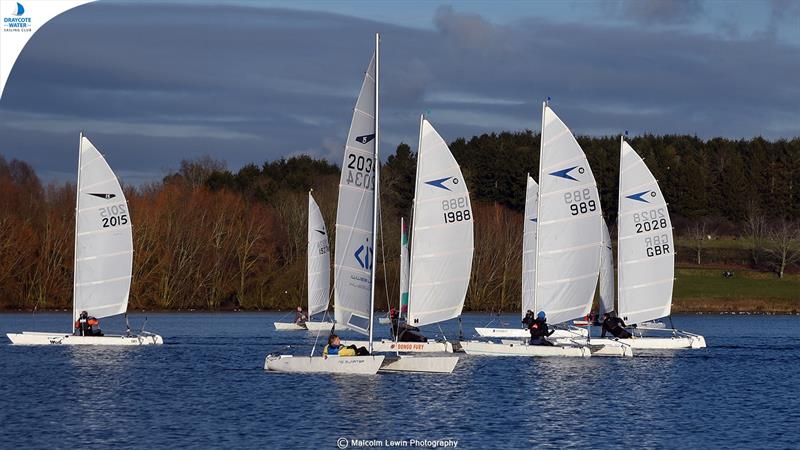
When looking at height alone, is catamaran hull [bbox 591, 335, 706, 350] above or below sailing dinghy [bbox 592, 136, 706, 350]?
below

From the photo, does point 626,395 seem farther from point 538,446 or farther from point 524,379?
point 538,446

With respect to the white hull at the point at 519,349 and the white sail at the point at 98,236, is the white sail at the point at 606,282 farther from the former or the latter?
the white sail at the point at 98,236

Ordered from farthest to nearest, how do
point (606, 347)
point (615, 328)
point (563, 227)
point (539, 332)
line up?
1. point (615, 328)
2. point (563, 227)
3. point (606, 347)
4. point (539, 332)

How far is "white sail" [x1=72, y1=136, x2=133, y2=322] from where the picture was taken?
5412 centimetres

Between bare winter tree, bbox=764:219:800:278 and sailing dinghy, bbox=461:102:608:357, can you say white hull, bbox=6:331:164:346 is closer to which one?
sailing dinghy, bbox=461:102:608:357

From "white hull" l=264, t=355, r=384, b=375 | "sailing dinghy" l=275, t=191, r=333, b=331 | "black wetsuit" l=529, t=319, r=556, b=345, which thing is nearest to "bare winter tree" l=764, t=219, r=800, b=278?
"sailing dinghy" l=275, t=191, r=333, b=331

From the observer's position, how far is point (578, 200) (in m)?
50.1

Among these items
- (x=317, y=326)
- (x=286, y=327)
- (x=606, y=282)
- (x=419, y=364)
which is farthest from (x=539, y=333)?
(x=286, y=327)

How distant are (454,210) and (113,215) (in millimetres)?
16107

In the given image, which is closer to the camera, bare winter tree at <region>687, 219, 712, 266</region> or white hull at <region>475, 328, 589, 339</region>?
white hull at <region>475, 328, 589, 339</region>

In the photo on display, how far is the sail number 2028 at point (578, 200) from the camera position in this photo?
50094mm

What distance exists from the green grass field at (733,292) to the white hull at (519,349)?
57627mm

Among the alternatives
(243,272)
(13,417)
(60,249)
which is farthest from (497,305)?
(13,417)

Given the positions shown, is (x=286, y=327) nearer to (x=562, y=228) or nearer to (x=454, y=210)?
(x=562, y=228)
